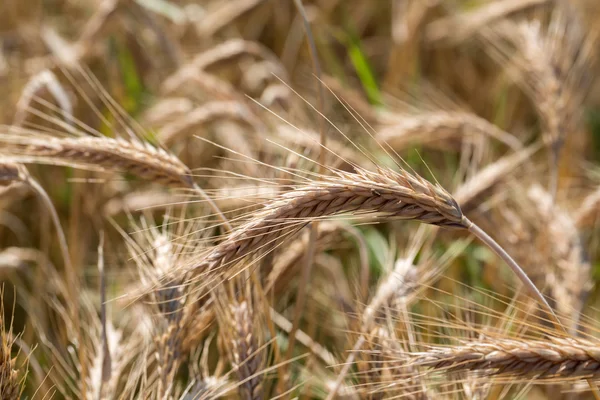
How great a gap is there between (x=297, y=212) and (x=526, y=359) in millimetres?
393

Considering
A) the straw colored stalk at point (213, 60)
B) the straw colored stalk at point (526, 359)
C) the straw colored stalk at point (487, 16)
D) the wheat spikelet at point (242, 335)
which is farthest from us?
the straw colored stalk at point (487, 16)

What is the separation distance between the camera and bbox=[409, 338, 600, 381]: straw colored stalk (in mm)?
962

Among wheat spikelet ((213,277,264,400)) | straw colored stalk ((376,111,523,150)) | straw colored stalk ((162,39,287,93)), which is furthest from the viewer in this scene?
straw colored stalk ((162,39,287,93))

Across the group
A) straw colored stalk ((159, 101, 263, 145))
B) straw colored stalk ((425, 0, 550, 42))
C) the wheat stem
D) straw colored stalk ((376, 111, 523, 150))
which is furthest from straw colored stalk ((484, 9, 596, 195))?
straw colored stalk ((159, 101, 263, 145))

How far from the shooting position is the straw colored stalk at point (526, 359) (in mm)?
962

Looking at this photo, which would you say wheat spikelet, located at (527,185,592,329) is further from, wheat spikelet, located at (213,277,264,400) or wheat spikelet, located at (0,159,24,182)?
wheat spikelet, located at (0,159,24,182)

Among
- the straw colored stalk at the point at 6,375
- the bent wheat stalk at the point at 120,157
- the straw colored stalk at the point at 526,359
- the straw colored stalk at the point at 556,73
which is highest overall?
the straw colored stalk at the point at 556,73

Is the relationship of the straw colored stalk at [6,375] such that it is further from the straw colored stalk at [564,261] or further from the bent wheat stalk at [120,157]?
the straw colored stalk at [564,261]

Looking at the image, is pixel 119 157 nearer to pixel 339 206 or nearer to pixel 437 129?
pixel 339 206

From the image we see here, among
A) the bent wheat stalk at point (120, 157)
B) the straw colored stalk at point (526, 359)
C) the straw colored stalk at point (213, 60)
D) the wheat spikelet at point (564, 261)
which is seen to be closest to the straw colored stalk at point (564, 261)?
the wheat spikelet at point (564, 261)

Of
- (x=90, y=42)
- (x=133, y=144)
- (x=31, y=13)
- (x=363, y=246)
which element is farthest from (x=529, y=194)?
(x=31, y=13)

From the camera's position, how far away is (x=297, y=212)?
3.38 feet

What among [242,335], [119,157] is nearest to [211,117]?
[119,157]

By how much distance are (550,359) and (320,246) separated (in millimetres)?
760
